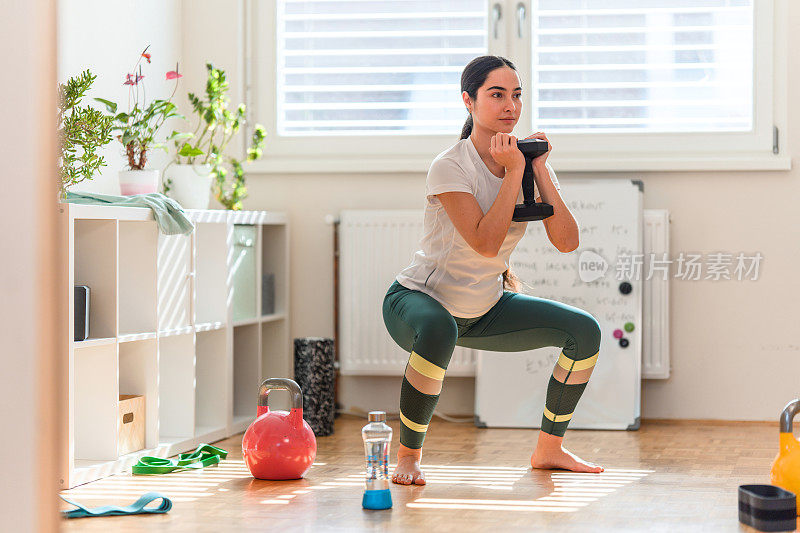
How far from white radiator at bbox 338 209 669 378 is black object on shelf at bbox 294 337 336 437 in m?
0.26

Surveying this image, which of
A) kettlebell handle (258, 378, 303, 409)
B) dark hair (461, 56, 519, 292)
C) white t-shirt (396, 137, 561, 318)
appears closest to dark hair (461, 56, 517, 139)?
dark hair (461, 56, 519, 292)

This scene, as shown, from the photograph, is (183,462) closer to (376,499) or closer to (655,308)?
(376,499)

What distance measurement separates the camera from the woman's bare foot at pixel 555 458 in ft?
8.21

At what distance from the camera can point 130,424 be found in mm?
2629

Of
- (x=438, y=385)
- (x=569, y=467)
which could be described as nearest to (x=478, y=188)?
(x=438, y=385)

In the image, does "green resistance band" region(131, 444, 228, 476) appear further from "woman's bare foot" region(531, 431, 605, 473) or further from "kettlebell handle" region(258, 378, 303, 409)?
"woman's bare foot" region(531, 431, 605, 473)

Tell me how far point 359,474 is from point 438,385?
386mm

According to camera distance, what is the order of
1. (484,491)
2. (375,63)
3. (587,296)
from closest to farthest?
(484,491) → (587,296) → (375,63)

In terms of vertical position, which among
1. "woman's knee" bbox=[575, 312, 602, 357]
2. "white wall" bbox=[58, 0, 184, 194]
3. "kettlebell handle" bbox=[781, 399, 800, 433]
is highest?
"white wall" bbox=[58, 0, 184, 194]

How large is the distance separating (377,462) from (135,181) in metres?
1.22

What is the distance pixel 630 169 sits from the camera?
3473 millimetres

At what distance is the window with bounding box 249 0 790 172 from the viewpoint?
347cm

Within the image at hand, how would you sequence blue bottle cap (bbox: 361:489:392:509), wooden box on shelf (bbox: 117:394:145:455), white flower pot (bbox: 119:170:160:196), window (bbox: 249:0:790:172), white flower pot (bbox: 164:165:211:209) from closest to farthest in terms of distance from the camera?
blue bottle cap (bbox: 361:489:392:509) < wooden box on shelf (bbox: 117:394:145:455) < white flower pot (bbox: 119:170:160:196) < white flower pot (bbox: 164:165:211:209) < window (bbox: 249:0:790:172)

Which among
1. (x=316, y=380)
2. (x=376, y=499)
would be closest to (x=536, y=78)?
(x=316, y=380)
